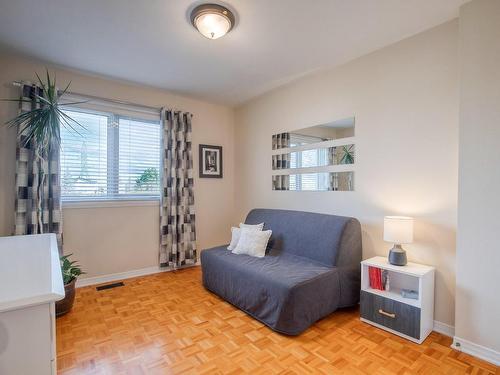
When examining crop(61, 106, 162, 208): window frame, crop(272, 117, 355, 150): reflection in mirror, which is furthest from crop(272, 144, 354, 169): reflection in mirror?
crop(61, 106, 162, 208): window frame

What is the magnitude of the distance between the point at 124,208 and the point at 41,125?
129cm

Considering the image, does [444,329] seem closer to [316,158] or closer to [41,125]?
[316,158]

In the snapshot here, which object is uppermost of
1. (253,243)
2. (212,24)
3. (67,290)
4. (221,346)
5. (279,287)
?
(212,24)

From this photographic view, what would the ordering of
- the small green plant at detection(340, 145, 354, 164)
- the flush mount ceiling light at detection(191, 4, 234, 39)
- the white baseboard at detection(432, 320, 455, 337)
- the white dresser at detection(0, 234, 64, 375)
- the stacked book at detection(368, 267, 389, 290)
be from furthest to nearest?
the small green plant at detection(340, 145, 354, 164) → the stacked book at detection(368, 267, 389, 290) → the white baseboard at detection(432, 320, 455, 337) → the flush mount ceiling light at detection(191, 4, 234, 39) → the white dresser at detection(0, 234, 64, 375)

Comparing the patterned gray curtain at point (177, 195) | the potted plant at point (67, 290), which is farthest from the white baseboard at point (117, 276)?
the potted plant at point (67, 290)

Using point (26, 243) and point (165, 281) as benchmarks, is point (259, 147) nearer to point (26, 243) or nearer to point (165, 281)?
point (165, 281)

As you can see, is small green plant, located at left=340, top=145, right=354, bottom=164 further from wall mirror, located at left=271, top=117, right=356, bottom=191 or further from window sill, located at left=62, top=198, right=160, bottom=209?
window sill, located at left=62, top=198, right=160, bottom=209

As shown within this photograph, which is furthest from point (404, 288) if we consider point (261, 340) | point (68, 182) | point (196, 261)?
point (68, 182)

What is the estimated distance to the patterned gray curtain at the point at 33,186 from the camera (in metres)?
2.64

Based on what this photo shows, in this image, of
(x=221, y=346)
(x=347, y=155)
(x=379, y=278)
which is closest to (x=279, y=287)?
(x=221, y=346)

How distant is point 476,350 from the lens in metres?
1.83

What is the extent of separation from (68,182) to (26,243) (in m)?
Answer: 1.29

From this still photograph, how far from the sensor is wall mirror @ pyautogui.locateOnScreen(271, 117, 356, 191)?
280 cm

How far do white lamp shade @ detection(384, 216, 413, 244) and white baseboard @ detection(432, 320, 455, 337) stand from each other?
723 millimetres
